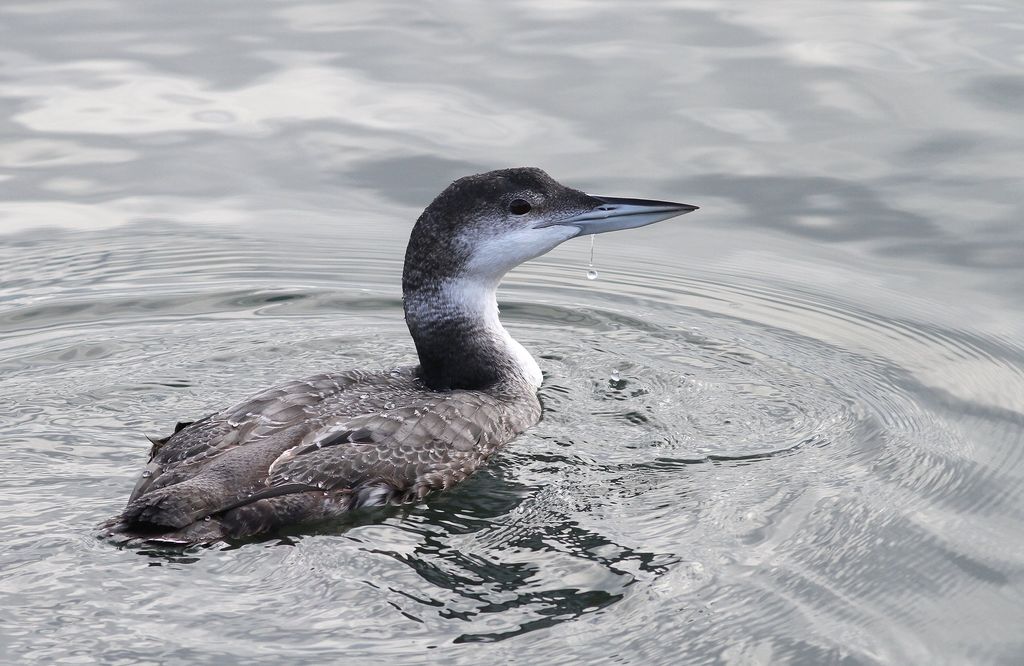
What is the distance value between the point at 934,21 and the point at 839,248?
11.5ft

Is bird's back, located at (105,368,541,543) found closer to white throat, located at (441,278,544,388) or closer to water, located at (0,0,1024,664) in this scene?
water, located at (0,0,1024,664)

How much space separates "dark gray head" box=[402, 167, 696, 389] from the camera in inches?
267

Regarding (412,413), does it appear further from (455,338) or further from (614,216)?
(614,216)

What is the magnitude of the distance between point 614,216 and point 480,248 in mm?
633

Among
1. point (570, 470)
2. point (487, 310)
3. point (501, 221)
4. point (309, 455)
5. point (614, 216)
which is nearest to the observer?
point (309, 455)

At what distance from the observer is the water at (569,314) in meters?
5.04

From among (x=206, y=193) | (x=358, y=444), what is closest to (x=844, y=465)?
(x=358, y=444)

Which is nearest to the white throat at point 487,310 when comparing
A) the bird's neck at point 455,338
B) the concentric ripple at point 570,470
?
the bird's neck at point 455,338

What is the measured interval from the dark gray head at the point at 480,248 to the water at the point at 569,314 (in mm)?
445

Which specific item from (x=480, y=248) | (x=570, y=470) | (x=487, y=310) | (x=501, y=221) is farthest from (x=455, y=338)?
(x=570, y=470)

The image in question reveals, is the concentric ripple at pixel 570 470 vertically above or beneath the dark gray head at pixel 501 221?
beneath

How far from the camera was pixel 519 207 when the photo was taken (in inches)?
269

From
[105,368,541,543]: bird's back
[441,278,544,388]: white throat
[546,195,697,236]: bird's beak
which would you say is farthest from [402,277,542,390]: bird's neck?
[546,195,697,236]: bird's beak

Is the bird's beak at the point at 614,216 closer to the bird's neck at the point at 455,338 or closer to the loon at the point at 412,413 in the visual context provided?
the loon at the point at 412,413
